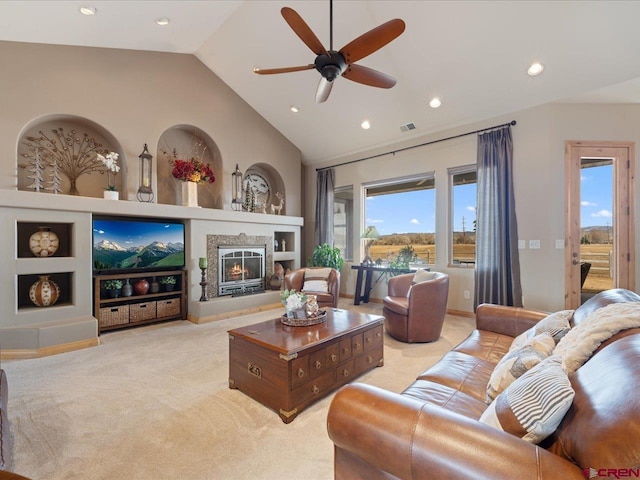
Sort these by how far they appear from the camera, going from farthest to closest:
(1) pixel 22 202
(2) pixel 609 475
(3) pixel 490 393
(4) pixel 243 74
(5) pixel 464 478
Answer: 1. (4) pixel 243 74
2. (1) pixel 22 202
3. (3) pixel 490 393
4. (5) pixel 464 478
5. (2) pixel 609 475

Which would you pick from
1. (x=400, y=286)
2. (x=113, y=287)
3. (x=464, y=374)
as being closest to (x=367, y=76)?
(x=464, y=374)

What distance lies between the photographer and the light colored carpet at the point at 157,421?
1.60 m

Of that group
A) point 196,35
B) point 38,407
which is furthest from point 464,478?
point 196,35

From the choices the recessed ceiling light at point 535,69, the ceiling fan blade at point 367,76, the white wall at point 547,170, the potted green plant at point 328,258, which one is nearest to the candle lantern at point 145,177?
the potted green plant at point 328,258

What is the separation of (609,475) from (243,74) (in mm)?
5685

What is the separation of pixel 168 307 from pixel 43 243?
1.69m

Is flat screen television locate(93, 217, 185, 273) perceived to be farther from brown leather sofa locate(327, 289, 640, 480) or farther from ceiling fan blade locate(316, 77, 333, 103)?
brown leather sofa locate(327, 289, 640, 480)

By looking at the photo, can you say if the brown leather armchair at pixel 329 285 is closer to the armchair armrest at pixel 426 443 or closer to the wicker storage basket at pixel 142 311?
the wicker storage basket at pixel 142 311

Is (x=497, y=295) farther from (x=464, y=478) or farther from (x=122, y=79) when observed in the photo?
(x=122, y=79)

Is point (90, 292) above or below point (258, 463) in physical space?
above

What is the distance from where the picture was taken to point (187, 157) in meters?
5.21

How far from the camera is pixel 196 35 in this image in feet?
14.1

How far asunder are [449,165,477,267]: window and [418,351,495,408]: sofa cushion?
3091mm

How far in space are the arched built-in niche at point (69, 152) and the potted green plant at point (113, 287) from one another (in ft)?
4.28
